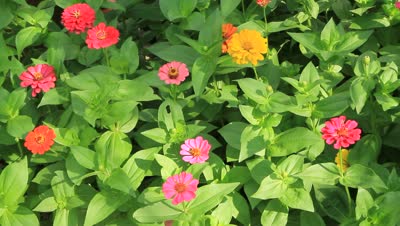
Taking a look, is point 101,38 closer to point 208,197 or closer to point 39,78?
point 39,78

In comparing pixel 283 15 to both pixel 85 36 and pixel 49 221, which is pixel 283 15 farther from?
pixel 49 221

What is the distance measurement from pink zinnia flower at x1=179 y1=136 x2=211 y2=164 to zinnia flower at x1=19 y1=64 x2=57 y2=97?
1.76 feet

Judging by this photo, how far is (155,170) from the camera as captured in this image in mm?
1907

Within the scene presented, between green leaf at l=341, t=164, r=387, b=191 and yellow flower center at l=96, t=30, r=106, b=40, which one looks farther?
yellow flower center at l=96, t=30, r=106, b=40

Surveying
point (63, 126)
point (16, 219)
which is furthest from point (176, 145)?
point (16, 219)

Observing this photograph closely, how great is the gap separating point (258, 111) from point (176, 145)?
0.90ft

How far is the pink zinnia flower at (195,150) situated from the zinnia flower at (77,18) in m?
0.61

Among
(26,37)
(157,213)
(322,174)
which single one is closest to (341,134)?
(322,174)

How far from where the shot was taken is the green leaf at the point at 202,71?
1971 mm

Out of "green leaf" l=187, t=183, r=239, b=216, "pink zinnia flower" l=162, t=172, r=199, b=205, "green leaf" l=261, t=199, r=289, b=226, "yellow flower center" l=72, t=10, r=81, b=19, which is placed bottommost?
"green leaf" l=261, t=199, r=289, b=226

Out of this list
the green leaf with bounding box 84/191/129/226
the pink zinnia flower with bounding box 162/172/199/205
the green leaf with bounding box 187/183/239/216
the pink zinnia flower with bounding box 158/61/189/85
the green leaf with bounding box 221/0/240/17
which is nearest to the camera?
the pink zinnia flower with bounding box 162/172/199/205

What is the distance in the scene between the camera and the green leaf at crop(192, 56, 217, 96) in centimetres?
197

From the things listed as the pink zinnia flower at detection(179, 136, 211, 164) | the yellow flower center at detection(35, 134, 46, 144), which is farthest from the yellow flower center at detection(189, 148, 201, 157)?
the yellow flower center at detection(35, 134, 46, 144)

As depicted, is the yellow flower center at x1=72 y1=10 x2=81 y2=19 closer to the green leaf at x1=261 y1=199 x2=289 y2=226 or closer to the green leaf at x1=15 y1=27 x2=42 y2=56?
the green leaf at x1=15 y1=27 x2=42 y2=56
